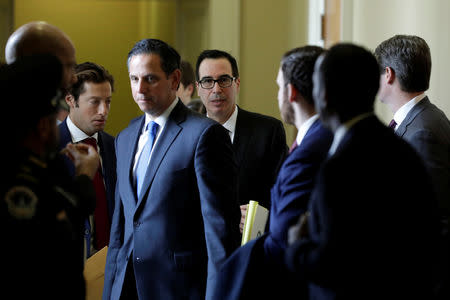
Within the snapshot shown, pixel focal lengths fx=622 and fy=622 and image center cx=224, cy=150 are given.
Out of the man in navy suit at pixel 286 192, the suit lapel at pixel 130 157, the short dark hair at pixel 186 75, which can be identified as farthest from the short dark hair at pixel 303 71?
the short dark hair at pixel 186 75

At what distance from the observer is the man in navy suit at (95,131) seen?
3291 millimetres

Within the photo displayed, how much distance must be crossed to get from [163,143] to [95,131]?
0.91 m

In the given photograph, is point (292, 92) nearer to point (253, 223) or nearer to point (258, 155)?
point (253, 223)

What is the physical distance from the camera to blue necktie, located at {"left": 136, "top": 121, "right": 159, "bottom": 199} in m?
2.73

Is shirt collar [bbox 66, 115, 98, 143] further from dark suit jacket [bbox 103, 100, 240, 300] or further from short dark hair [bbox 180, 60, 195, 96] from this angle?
short dark hair [bbox 180, 60, 195, 96]

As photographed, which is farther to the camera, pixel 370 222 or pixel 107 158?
pixel 107 158

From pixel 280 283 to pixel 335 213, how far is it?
0.63 m

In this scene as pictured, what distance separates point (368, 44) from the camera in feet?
14.3

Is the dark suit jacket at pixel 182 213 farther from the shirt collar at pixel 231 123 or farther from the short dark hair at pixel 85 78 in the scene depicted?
the short dark hair at pixel 85 78

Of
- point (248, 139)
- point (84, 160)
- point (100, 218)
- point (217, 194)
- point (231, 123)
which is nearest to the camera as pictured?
point (84, 160)

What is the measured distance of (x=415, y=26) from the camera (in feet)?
12.3

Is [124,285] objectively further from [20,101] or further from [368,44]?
[368,44]

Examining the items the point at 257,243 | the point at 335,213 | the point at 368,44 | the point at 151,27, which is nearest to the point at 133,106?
the point at 151,27

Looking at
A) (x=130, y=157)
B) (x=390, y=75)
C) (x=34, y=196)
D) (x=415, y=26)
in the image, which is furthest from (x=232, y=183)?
(x=415, y=26)
